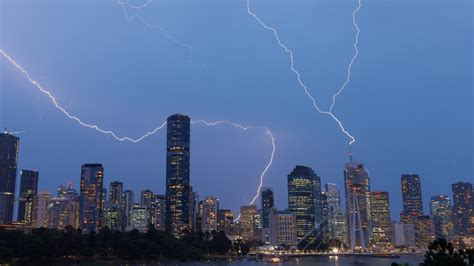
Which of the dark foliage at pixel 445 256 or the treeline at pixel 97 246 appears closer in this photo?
the dark foliage at pixel 445 256

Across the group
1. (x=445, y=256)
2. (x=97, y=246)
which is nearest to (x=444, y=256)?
(x=445, y=256)

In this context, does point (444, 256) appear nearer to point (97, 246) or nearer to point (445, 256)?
point (445, 256)

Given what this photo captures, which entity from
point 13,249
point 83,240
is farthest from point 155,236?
point 13,249

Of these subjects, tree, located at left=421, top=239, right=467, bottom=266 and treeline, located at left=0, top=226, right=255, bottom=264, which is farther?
treeline, located at left=0, top=226, right=255, bottom=264

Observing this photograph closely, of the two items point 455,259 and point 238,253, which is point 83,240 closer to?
point 238,253

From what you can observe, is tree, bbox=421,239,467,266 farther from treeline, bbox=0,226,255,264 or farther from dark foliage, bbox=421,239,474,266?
treeline, bbox=0,226,255,264

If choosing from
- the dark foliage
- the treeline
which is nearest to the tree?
the dark foliage

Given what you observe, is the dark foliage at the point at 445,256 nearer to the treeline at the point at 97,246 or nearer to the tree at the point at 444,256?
the tree at the point at 444,256

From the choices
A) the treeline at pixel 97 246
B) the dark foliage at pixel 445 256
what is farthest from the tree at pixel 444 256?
the treeline at pixel 97 246
